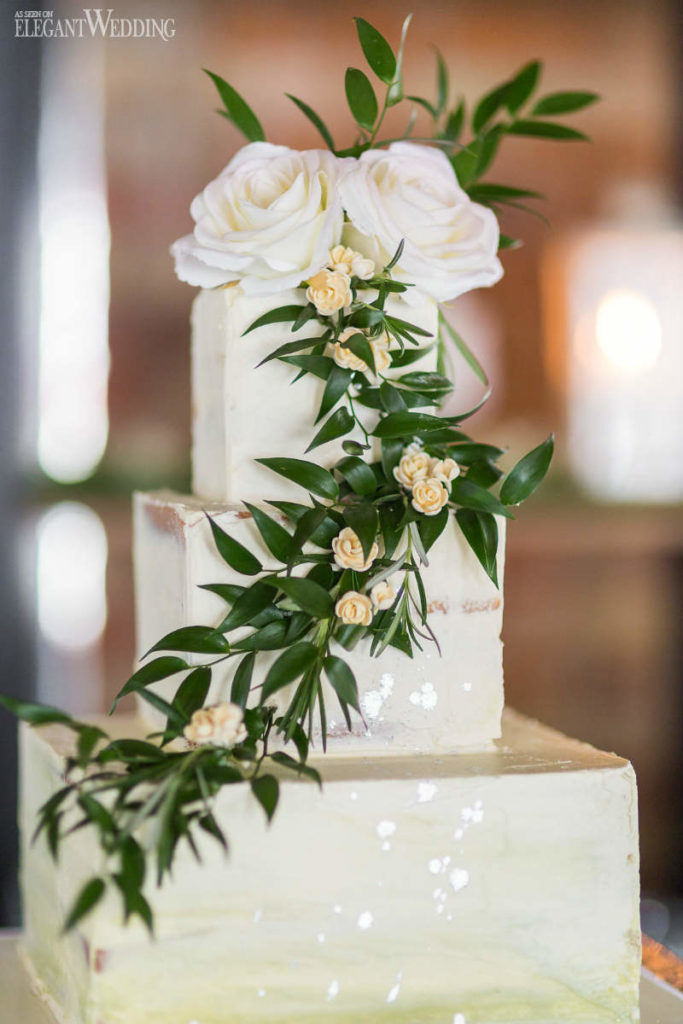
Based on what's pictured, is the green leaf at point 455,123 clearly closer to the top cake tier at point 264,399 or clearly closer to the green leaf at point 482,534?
the top cake tier at point 264,399

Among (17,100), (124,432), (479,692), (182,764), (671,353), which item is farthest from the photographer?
(671,353)

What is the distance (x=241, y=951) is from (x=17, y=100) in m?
1.26

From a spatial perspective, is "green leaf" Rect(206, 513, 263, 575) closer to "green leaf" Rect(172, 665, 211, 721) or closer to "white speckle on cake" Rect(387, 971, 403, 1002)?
"green leaf" Rect(172, 665, 211, 721)

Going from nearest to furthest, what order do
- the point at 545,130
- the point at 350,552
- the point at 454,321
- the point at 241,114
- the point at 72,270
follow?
1. the point at 350,552
2. the point at 241,114
3. the point at 545,130
4. the point at 72,270
5. the point at 454,321

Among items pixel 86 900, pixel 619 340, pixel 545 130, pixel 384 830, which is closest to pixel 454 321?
pixel 619 340

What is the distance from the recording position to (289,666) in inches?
25.6

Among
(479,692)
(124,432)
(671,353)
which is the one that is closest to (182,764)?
(479,692)

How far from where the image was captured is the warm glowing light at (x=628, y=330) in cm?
173

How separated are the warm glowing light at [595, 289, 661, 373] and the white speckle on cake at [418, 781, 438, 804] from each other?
121 cm

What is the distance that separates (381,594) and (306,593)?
5 cm

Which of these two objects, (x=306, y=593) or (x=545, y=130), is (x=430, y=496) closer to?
(x=306, y=593)

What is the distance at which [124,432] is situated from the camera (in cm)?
162

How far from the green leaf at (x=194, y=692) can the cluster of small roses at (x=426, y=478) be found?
0.55ft

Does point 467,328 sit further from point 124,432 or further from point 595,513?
point 124,432
